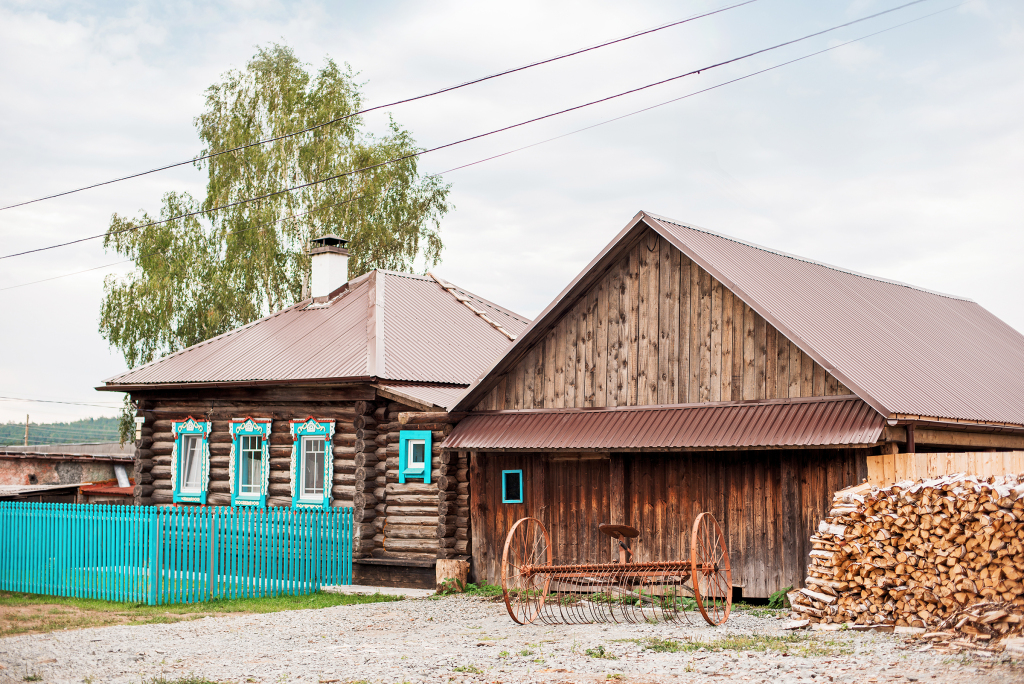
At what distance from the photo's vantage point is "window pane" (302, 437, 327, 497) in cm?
2148

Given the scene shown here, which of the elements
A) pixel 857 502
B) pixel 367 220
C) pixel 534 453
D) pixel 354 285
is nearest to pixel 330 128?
pixel 367 220

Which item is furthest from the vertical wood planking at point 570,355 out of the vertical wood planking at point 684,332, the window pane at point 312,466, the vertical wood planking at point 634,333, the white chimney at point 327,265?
the white chimney at point 327,265

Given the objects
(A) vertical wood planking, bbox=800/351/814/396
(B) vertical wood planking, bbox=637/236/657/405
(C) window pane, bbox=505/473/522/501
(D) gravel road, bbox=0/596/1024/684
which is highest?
(B) vertical wood planking, bbox=637/236/657/405

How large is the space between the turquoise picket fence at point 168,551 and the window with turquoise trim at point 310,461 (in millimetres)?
1577

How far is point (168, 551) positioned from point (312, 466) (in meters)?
4.19

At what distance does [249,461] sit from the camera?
22.7 m

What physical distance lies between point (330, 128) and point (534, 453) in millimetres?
21956

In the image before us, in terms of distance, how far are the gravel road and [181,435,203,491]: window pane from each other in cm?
896

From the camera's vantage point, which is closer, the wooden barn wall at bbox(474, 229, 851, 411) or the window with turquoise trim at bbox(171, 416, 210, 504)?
the wooden barn wall at bbox(474, 229, 851, 411)

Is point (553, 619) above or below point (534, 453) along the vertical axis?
below

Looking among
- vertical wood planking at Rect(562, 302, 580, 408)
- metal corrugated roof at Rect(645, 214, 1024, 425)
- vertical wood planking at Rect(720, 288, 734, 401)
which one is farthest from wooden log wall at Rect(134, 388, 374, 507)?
metal corrugated roof at Rect(645, 214, 1024, 425)

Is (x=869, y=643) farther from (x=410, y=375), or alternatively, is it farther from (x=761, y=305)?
(x=410, y=375)

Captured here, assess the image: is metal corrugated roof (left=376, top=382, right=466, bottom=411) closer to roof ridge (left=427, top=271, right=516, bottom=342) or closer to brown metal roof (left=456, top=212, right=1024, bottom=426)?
brown metal roof (left=456, top=212, right=1024, bottom=426)

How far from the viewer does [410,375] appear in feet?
68.5
